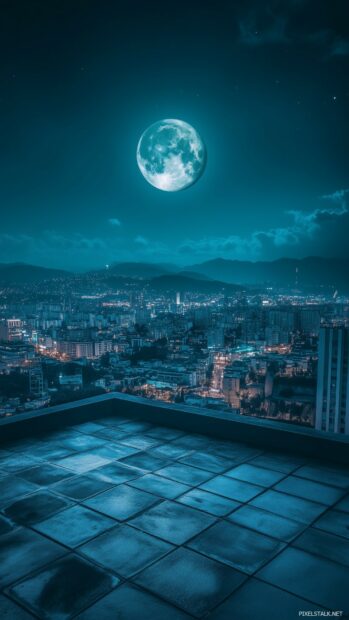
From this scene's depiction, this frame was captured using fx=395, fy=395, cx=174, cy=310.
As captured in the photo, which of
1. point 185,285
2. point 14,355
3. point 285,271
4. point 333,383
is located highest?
point 285,271

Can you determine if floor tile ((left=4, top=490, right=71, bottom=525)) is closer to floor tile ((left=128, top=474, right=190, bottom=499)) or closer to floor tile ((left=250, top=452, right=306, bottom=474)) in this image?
floor tile ((left=128, top=474, right=190, bottom=499))

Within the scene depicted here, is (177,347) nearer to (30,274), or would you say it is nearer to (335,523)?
(335,523)

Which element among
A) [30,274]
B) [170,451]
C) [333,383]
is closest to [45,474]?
[170,451]

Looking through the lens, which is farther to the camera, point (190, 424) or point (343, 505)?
point (190, 424)

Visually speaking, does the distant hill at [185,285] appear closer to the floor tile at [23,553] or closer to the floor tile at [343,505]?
the floor tile at [343,505]

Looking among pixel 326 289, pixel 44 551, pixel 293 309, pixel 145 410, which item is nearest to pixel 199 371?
pixel 293 309

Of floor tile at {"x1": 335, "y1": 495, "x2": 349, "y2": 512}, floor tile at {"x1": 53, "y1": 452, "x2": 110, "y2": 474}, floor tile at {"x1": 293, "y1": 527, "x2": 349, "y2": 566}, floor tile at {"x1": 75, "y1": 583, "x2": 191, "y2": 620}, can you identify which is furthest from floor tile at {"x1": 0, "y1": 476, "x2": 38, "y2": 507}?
floor tile at {"x1": 335, "y1": 495, "x2": 349, "y2": 512}

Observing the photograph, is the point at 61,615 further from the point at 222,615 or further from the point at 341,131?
the point at 341,131
